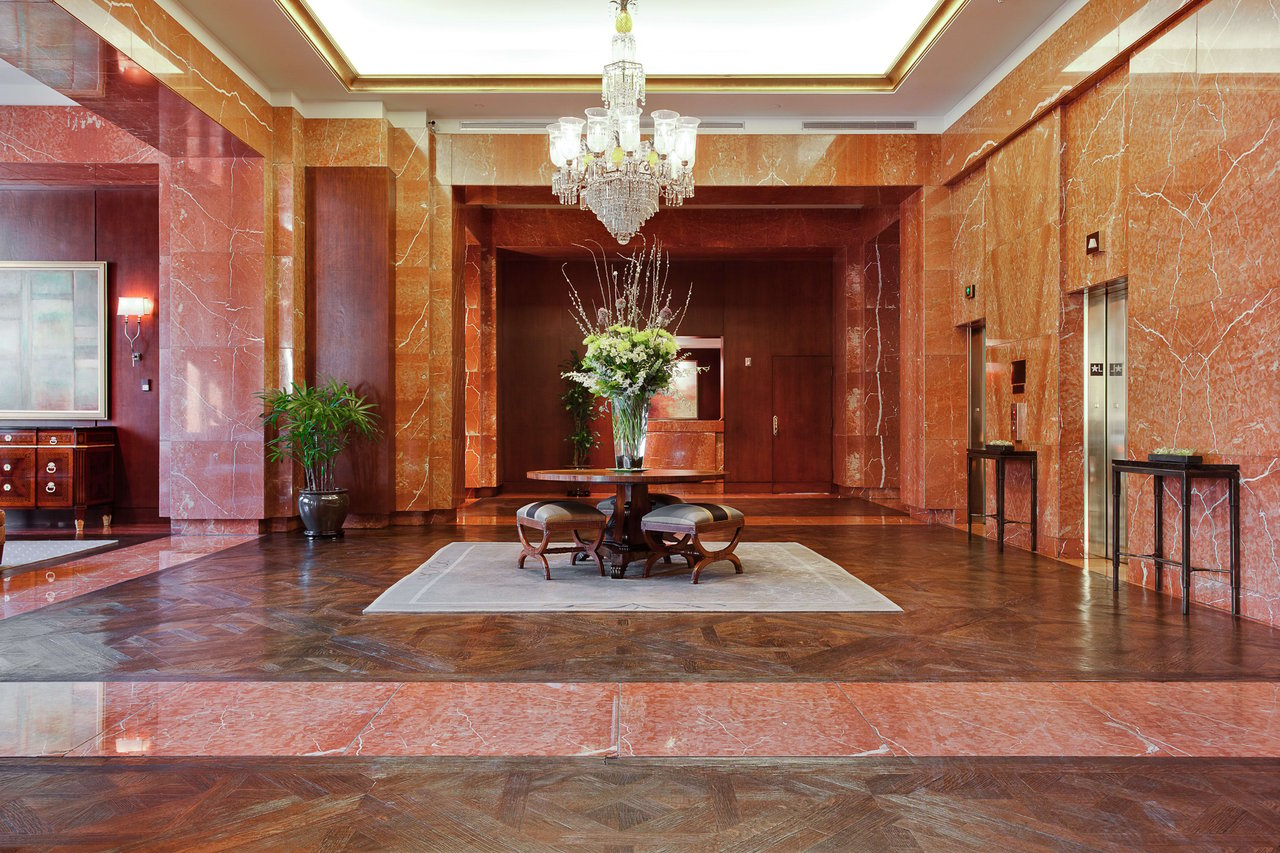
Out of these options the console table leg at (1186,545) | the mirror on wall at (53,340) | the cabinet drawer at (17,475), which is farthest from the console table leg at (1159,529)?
the mirror on wall at (53,340)

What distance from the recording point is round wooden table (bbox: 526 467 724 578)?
560cm

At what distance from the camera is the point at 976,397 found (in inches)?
355

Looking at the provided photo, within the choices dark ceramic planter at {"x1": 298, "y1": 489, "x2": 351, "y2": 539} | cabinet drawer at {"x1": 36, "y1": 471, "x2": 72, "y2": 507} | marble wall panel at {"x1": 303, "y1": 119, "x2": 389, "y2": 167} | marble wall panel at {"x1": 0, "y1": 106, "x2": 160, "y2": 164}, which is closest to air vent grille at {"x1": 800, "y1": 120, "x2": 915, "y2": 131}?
marble wall panel at {"x1": 303, "y1": 119, "x2": 389, "y2": 167}

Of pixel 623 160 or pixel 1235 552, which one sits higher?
pixel 623 160

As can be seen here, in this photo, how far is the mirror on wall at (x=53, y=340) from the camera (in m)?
9.04

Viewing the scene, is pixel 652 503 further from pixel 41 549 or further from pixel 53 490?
pixel 53 490

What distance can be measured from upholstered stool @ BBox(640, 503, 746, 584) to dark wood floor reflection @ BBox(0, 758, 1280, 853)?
292 centimetres

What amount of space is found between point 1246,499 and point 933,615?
1.82 meters

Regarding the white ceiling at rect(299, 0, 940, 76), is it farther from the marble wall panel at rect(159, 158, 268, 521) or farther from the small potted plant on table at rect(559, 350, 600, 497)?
the small potted plant on table at rect(559, 350, 600, 497)

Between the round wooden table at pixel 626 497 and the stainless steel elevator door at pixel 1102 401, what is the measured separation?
3033mm

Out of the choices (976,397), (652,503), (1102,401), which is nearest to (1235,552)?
(1102,401)

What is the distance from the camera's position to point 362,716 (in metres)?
2.99

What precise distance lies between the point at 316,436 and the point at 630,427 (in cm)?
337

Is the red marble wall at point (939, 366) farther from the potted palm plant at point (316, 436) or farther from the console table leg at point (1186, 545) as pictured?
the potted palm plant at point (316, 436)
